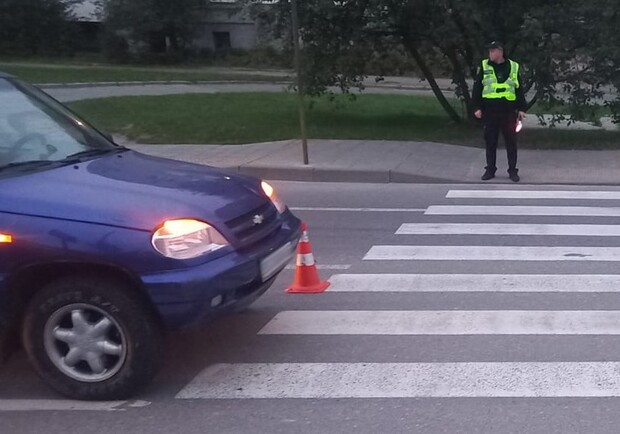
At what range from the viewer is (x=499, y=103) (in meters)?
13.0

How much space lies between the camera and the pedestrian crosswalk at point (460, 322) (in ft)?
18.0

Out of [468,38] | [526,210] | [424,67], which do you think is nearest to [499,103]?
[526,210]

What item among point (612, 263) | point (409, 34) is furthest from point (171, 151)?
point (612, 263)

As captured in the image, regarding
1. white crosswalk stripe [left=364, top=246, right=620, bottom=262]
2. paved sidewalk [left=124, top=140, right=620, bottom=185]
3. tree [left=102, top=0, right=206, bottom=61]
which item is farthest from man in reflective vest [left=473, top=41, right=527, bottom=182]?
tree [left=102, top=0, right=206, bottom=61]

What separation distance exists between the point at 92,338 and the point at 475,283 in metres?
3.28

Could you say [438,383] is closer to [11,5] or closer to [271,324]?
[271,324]

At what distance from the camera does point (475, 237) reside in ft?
30.8

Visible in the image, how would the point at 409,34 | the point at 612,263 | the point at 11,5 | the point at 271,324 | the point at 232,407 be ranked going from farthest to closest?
the point at 11,5 < the point at 409,34 < the point at 612,263 < the point at 271,324 < the point at 232,407

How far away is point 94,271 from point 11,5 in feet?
118

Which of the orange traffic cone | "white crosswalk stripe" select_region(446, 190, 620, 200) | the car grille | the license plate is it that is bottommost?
"white crosswalk stripe" select_region(446, 190, 620, 200)

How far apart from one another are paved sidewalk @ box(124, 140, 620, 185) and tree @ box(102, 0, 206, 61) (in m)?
23.5

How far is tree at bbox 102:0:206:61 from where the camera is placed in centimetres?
3856

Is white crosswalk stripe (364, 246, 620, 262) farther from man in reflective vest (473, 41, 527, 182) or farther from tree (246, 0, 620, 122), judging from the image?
tree (246, 0, 620, 122)

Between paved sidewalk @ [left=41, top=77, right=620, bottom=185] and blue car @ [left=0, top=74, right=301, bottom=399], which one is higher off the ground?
blue car @ [left=0, top=74, right=301, bottom=399]
